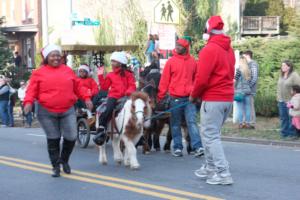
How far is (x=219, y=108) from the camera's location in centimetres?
859

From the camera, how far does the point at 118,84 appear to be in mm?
11219

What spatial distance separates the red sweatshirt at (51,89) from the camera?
9.36 metres

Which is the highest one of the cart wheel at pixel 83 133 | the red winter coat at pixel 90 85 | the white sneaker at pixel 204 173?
the red winter coat at pixel 90 85

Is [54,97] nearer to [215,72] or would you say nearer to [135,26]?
[215,72]

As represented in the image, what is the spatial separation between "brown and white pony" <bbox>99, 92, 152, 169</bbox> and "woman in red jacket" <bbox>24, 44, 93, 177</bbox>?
86cm

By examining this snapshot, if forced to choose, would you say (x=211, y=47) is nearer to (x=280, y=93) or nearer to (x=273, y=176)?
(x=273, y=176)

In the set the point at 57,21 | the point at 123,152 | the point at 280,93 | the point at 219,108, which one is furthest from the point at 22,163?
the point at 57,21

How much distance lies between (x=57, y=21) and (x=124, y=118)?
95.1 feet

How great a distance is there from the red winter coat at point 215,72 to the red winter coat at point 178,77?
110 inches

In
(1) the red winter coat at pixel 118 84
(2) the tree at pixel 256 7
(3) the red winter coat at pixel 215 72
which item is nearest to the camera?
(3) the red winter coat at pixel 215 72

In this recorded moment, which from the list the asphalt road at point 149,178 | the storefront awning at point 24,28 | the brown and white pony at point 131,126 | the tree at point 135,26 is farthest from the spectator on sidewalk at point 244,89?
the storefront awning at point 24,28

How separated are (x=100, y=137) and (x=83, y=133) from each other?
3.28 m

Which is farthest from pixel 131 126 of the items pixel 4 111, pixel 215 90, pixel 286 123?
pixel 4 111

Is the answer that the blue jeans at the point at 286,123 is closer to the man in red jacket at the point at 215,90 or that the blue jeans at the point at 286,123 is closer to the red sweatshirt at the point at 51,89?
the man in red jacket at the point at 215,90
